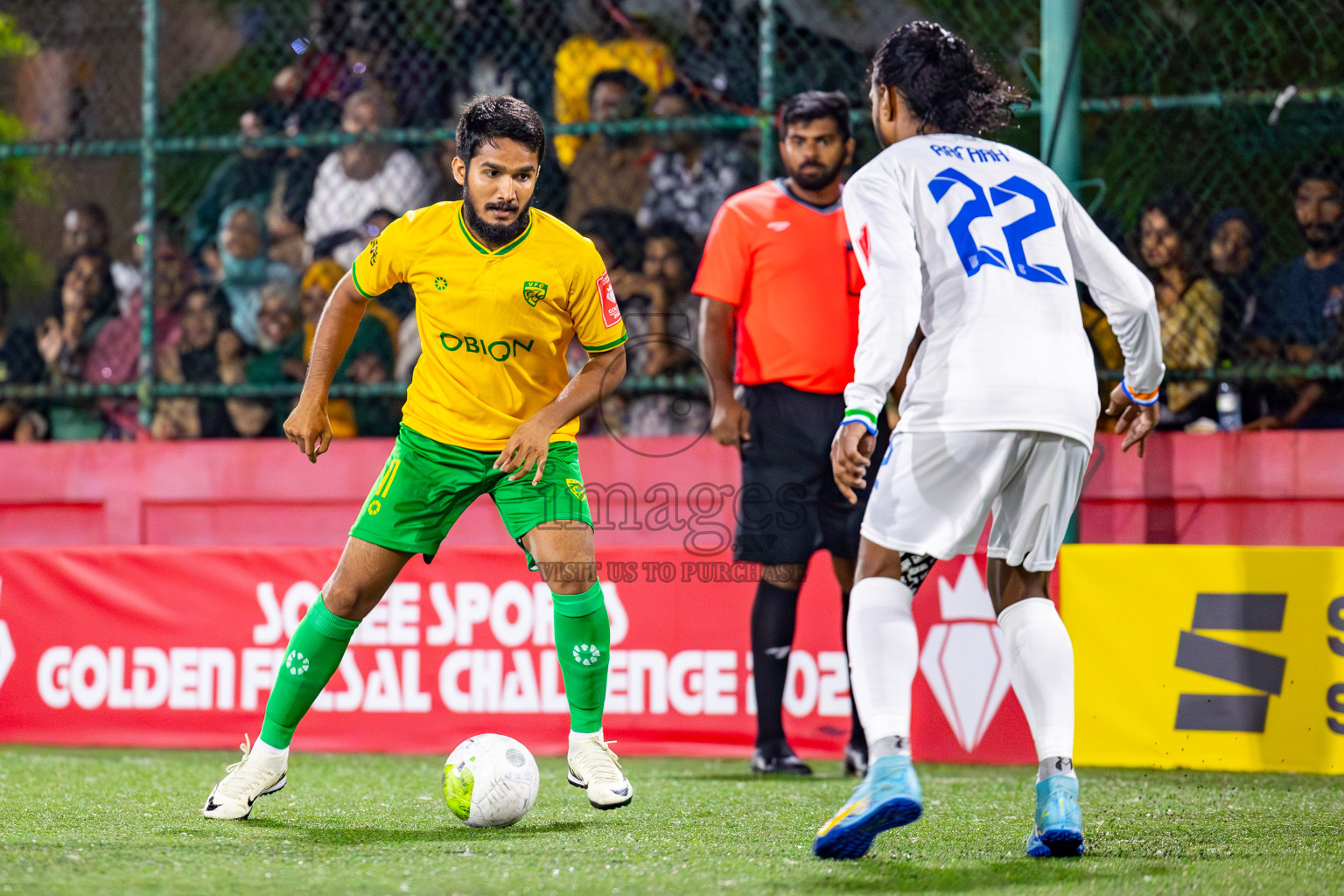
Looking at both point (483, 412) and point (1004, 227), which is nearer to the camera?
point (1004, 227)

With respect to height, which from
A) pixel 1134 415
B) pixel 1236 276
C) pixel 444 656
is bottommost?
pixel 444 656

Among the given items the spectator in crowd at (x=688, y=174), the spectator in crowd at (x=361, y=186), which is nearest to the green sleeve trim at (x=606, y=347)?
the spectator in crowd at (x=688, y=174)

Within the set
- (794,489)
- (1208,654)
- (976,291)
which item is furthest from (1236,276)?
(976,291)

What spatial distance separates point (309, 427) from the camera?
13.0 ft

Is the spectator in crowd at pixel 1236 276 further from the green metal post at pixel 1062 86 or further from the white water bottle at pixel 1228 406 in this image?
the green metal post at pixel 1062 86

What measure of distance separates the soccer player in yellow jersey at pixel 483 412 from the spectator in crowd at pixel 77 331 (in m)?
4.03

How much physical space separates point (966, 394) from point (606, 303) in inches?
50.7

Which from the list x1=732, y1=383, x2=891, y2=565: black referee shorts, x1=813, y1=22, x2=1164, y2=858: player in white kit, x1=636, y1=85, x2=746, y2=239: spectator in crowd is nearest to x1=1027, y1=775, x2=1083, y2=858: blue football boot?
x1=813, y1=22, x2=1164, y2=858: player in white kit

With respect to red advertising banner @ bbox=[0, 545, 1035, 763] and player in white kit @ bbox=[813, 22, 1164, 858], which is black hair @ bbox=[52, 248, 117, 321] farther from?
player in white kit @ bbox=[813, 22, 1164, 858]

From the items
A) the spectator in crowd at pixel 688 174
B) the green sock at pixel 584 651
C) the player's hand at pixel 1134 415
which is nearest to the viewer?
the player's hand at pixel 1134 415

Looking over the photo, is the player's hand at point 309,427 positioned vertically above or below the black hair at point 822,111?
below

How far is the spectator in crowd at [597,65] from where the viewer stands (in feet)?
23.5

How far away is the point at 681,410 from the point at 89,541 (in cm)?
295

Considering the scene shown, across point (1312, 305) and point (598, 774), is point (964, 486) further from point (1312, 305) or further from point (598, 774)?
point (1312, 305)
